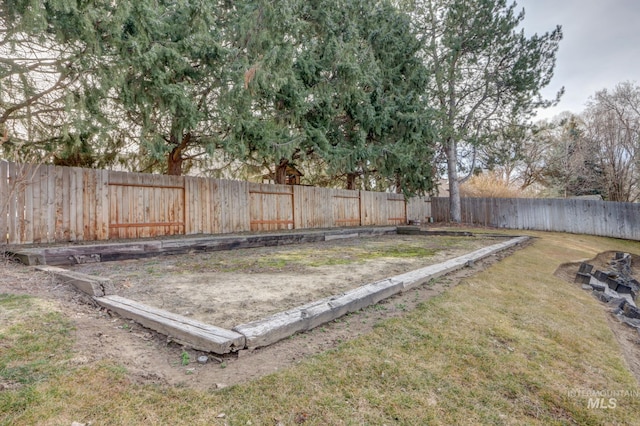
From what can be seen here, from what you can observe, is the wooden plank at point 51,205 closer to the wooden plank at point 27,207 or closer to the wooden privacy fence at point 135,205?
the wooden privacy fence at point 135,205

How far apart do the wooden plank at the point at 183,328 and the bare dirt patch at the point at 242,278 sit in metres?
0.18

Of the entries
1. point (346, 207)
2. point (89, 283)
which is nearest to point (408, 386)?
point (89, 283)

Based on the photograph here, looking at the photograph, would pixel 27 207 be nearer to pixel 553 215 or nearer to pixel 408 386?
pixel 408 386

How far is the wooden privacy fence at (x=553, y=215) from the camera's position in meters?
12.6

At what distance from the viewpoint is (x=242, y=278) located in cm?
407

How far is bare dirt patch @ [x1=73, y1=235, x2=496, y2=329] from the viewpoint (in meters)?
2.83

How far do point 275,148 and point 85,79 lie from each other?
4048 millimetres

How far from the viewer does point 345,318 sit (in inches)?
108

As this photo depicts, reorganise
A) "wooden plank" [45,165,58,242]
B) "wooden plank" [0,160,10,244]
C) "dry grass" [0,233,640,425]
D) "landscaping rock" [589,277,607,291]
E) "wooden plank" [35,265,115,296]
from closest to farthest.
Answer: "dry grass" [0,233,640,425], "wooden plank" [35,265,115,296], "landscaping rock" [589,277,607,291], "wooden plank" [0,160,10,244], "wooden plank" [45,165,58,242]

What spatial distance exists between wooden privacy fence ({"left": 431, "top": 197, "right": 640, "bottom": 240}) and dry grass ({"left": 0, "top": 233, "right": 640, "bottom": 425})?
13.2m

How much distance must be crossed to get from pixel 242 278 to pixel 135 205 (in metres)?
4.67

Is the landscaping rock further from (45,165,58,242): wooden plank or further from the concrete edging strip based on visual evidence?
(45,165,58,242): wooden plank

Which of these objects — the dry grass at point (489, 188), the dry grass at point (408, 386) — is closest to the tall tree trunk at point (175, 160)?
the dry grass at point (408, 386)

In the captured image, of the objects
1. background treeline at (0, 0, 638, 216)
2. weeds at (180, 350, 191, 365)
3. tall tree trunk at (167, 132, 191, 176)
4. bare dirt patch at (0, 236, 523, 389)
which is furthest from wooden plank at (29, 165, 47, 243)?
weeds at (180, 350, 191, 365)
